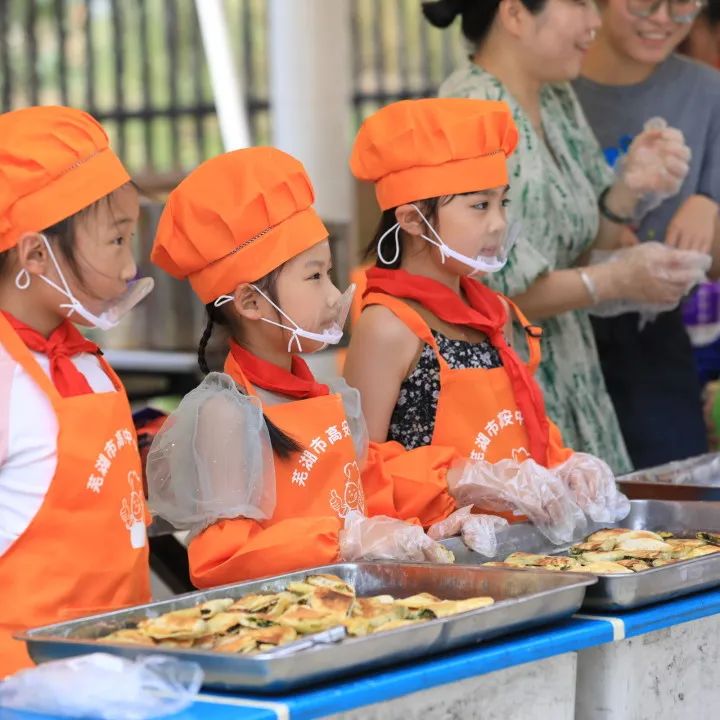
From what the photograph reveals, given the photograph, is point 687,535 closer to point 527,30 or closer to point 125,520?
point 125,520

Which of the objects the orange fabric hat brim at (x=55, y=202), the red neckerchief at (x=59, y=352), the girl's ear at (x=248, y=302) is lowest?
the red neckerchief at (x=59, y=352)

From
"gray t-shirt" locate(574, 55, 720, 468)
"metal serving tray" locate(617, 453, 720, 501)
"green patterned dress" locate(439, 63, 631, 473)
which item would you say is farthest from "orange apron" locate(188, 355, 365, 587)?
"gray t-shirt" locate(574, 55, 720, 468)

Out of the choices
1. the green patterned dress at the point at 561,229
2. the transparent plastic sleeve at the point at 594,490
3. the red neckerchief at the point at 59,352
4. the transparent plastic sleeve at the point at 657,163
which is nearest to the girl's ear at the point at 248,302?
the red neckerchief at the point at 59,352

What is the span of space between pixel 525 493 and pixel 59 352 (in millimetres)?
820

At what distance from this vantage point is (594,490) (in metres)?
2.69

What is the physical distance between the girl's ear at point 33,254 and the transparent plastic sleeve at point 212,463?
30 cm

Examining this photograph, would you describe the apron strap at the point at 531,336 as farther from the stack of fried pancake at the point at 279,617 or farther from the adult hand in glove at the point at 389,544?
the stack of fried pancake at the point at 279,617

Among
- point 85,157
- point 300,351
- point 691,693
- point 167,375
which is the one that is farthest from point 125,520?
point 167,375

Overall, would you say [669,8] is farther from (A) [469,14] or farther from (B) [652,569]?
(B) [652,569]

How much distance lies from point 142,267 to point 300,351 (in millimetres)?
3640

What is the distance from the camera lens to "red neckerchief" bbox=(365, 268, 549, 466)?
2.80 metres

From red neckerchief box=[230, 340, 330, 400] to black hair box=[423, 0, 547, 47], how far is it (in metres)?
1.14

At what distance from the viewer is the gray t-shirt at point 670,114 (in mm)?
3711

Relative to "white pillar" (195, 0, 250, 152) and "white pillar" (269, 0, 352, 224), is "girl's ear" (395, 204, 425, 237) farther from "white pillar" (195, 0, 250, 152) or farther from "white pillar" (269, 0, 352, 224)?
"white pillar" (195, 0, 250, 152)
